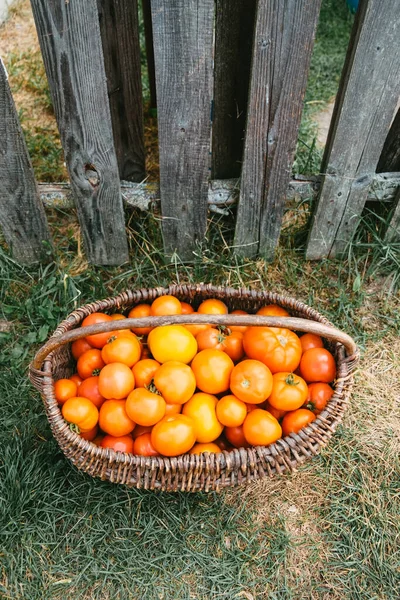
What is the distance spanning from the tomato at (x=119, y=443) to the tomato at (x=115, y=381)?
15cm

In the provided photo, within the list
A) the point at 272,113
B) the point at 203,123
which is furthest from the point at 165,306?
the point at 272,113

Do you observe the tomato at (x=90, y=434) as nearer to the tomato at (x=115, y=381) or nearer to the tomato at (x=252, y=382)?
the tomato at (x=115, y=381)

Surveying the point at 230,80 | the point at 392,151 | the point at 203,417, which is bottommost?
the point at 203,417

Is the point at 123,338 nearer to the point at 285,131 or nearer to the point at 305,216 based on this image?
the point at 285,131

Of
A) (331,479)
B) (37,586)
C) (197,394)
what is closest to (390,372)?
(331,479)

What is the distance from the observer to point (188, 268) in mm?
2844

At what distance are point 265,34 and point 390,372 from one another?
5.52ft

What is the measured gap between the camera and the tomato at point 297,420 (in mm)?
1902

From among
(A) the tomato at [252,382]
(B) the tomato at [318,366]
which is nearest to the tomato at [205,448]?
(A) the tomato at [252,382]

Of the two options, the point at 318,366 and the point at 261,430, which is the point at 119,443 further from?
the point at 318,366

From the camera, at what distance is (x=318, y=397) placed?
199 centimetres

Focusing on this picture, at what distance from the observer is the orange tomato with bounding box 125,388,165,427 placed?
5.98ft

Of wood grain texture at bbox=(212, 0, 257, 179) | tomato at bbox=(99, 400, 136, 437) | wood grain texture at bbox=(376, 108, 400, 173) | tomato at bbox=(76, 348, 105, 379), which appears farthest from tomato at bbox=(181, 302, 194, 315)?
wood grain texture at bbox=(376, 108, 400, 173)

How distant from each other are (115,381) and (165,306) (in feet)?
1.29
